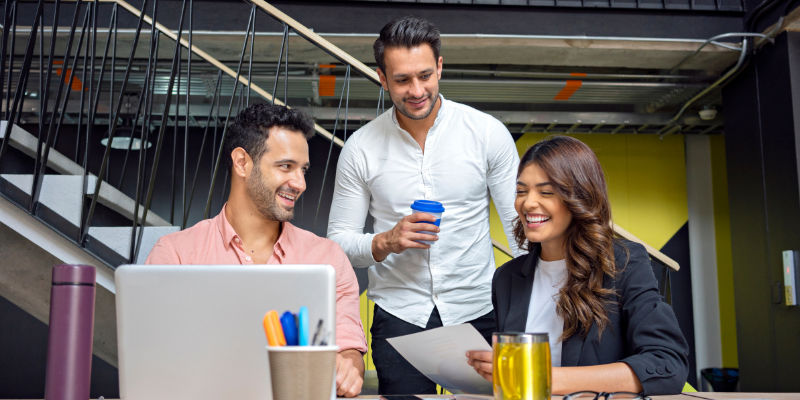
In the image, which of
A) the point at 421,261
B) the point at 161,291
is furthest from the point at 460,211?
the point at 161,291

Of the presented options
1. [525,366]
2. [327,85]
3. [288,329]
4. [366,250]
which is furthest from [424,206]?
[327,85]

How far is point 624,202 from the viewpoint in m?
5.43

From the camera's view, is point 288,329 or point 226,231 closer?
point 288,329

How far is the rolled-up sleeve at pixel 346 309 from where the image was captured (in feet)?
4.62

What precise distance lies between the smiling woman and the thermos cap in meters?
0.94

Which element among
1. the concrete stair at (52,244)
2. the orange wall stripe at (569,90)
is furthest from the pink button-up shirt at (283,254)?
the orange wall stripe at (569,90)

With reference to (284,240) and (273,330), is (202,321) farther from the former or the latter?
(284,240)

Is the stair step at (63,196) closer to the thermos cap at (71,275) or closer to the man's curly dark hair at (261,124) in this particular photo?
the man's curly dark hair at (261,124)

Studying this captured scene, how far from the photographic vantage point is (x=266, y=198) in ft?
5.27

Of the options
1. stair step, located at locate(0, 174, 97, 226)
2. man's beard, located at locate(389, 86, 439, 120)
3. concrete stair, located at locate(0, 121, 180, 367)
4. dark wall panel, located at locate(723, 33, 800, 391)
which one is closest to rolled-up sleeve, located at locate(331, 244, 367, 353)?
Result: man's beard, located at locate(389, 86, 439, 120)

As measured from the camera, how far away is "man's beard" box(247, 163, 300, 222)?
1.59 meters

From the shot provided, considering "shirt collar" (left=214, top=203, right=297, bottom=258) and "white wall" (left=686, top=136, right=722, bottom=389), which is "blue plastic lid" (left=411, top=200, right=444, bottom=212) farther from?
"white wall" (left=686, top=136, right=722, bottom=389)

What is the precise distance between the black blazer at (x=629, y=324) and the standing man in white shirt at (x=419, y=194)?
26cm

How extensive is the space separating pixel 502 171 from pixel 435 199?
25 cm
